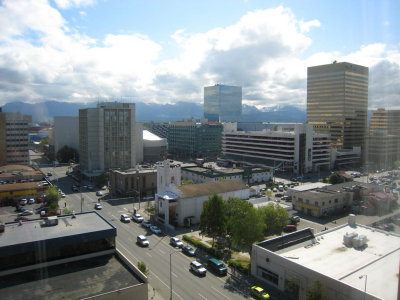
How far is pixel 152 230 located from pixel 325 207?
596 inches

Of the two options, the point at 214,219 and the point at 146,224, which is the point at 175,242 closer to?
the point at 214,219

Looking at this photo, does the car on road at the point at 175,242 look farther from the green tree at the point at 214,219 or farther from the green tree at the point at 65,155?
the green tree at the point at 65,155

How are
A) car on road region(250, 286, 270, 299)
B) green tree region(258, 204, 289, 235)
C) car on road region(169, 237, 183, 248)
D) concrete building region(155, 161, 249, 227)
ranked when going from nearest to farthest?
car on road region(250, 286, 270, 299)
car on road region(169, 237, 183, 248)
green tree region(258, 204, 289, 235)
concrete building region(155, 161, 249, 227)

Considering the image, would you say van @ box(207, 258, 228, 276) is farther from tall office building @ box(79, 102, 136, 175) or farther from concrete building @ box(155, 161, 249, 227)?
tall office building @ box(79, 102, 136, 175)

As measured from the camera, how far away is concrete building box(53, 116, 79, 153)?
214 ft

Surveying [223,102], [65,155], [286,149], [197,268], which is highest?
[223,102]

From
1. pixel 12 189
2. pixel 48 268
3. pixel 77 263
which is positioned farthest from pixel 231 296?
pixel 12 189

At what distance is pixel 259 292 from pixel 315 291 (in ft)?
9.28

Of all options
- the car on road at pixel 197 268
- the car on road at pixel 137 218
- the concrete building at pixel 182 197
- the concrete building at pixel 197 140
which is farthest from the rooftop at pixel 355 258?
the concrete building at pixel 197 140

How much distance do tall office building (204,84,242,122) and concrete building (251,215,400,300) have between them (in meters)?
107

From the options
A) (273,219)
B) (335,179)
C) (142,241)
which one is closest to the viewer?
(142,241)

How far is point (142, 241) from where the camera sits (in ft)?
66.1

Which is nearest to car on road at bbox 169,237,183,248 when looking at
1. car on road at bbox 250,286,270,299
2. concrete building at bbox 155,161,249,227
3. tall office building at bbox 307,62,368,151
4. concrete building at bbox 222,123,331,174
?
concrete building at bbox 155,161,249,227

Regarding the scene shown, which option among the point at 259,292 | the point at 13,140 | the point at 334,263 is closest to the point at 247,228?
the point at 259,292
